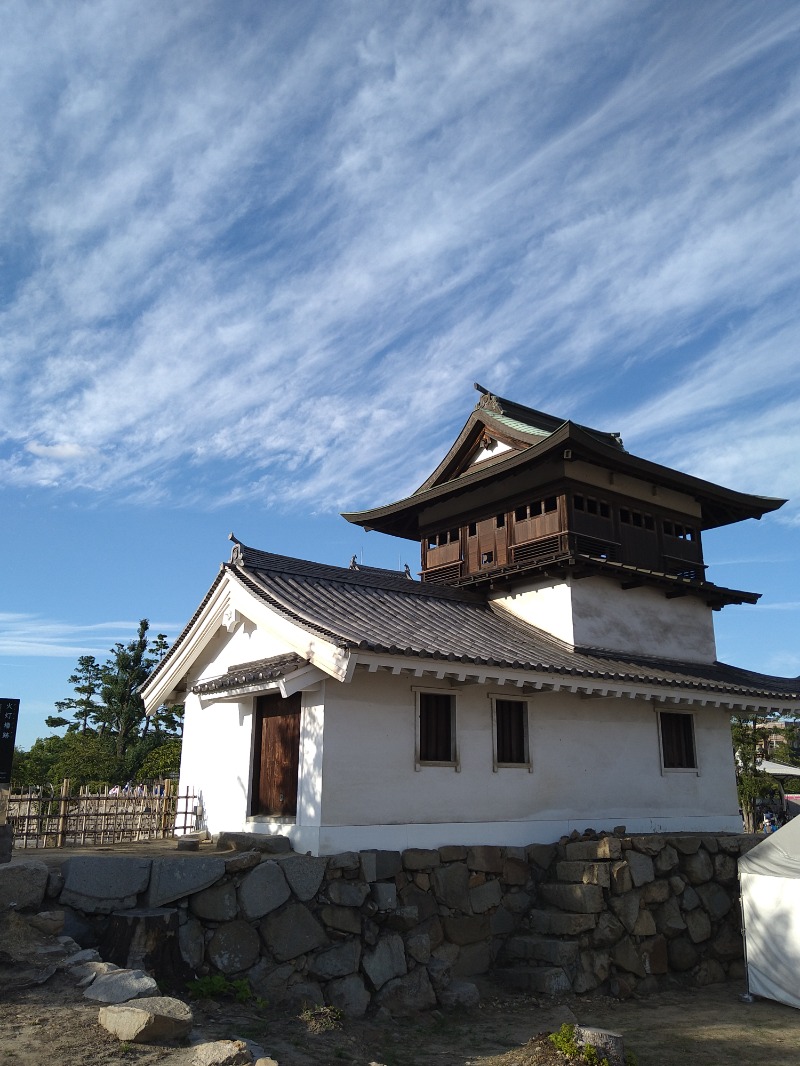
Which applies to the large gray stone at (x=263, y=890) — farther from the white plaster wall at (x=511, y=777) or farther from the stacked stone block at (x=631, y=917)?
the stacked stone block at (x=631, y=917)

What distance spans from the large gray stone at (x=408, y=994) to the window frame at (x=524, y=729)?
361cm

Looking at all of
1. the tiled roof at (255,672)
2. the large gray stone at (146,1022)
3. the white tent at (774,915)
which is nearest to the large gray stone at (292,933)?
the tiled roof at (255,672)

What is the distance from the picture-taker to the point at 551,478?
1802 cm

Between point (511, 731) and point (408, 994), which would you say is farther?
point (511, 731)

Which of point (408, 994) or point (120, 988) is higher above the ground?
point (120, 988)

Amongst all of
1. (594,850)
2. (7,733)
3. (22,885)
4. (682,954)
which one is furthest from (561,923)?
(7,733)

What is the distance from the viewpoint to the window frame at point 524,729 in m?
14.2

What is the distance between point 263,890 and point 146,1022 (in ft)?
14.0

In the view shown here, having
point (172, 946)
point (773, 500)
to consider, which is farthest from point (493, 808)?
point (773, 500)

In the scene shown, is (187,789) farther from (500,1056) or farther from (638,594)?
(638,594)

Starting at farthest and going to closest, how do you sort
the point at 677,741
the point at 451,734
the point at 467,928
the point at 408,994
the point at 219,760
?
the point at 677,741
the point at 219,760
the point at 451,734
the point at 467,928
the point at 408,994

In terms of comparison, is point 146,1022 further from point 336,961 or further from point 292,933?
point 336,961

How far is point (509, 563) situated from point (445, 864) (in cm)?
732

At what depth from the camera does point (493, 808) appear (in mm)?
13945
